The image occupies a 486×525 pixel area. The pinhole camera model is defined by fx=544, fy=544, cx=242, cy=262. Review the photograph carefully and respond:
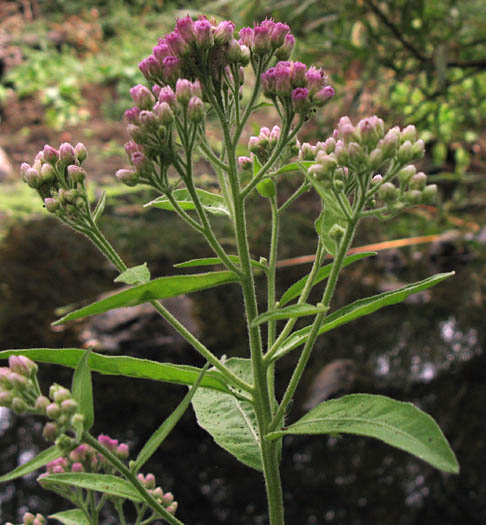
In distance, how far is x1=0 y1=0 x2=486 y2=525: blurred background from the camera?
2.20 m

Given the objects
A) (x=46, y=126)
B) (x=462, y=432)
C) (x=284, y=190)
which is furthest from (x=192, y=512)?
(x=46, y=126)

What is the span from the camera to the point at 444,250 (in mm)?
3697

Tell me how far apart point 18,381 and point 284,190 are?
13.5ft

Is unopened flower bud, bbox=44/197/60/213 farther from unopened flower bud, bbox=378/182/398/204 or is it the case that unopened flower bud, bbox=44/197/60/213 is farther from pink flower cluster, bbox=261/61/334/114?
unopened flower bud, bbox=378/182/398/204

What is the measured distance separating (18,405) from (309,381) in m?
2.16

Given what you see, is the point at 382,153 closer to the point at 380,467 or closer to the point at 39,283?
the point at 380,467

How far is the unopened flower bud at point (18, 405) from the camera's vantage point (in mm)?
731

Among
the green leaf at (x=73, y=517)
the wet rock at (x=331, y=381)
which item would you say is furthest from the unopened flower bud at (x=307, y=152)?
the wet rock at (x=331, y=381)

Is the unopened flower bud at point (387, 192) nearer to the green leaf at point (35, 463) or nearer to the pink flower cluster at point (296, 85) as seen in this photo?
the pink flower cluster at point (296, 85)

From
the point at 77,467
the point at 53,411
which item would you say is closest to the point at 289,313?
the point at 53,411

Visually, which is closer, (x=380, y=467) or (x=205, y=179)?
(x=380, y=467)

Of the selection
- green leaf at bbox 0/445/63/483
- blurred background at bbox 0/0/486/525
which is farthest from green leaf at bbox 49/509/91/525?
blurred background at bbox 0/0/486/525

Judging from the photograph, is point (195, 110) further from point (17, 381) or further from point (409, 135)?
point (17, 381)

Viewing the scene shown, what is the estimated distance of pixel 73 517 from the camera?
1.07m
